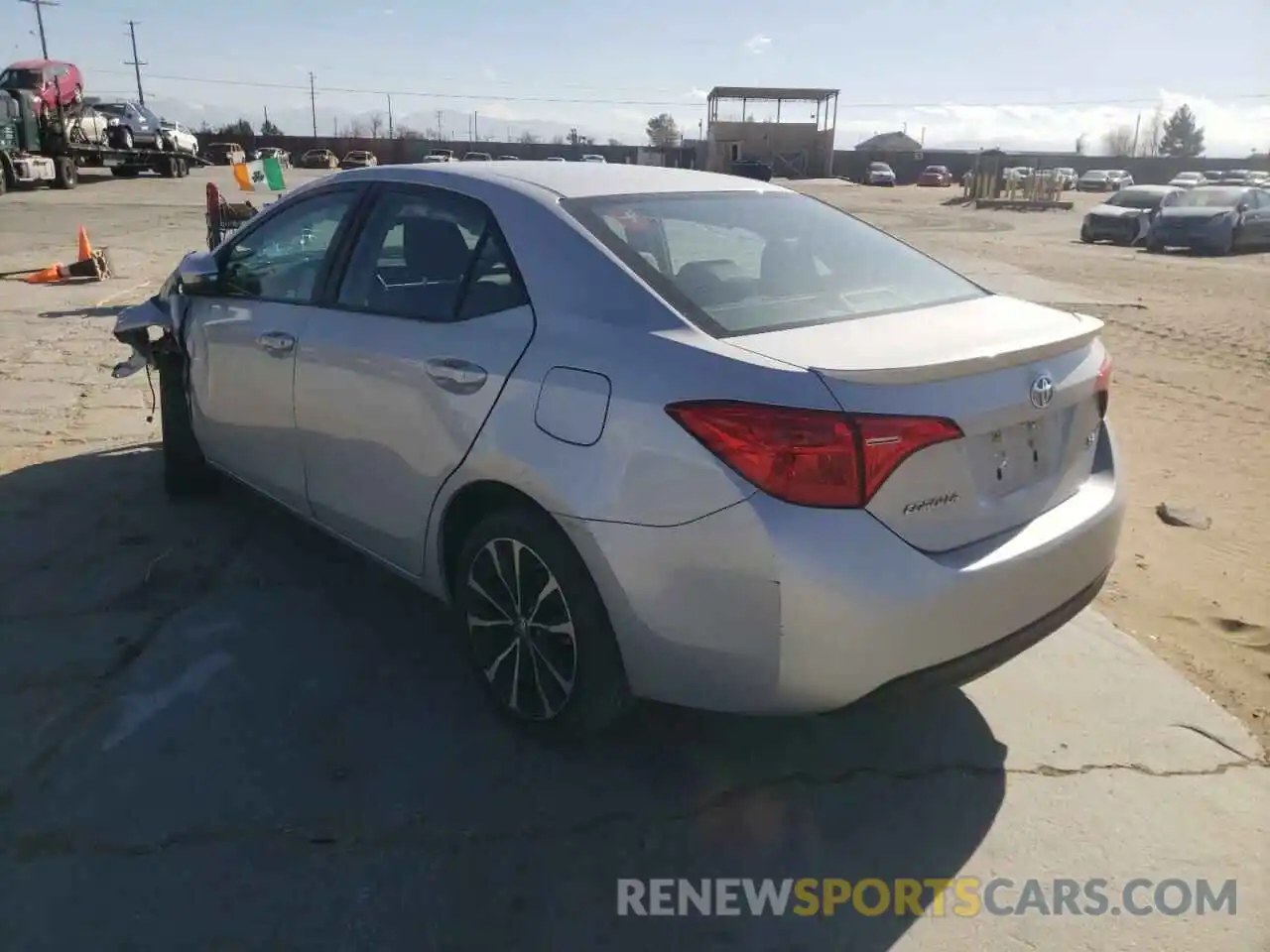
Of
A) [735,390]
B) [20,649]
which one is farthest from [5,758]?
[735,390]

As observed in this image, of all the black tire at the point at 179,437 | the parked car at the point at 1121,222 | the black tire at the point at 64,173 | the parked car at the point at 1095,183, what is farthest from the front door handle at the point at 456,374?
the parked car at the point at 1095,183

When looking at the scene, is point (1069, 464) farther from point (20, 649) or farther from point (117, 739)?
point (20, 649)

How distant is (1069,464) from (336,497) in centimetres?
252

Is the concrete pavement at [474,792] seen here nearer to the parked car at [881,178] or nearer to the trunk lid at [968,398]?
the trunk lid at [968,398]

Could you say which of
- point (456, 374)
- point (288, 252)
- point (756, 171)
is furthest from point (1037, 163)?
point (456, 374)

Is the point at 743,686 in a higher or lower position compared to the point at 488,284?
lower

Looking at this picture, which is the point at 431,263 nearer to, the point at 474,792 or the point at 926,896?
the point at 474,792

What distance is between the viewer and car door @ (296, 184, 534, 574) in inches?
122

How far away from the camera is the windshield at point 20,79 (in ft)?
91.5

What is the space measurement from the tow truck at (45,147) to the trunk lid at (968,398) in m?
29.6

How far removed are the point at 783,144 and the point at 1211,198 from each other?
53.4 metres

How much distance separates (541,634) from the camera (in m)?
3.04

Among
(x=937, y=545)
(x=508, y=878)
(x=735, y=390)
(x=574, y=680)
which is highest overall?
(x=735, y=390)

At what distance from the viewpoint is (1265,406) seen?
790 centimetres
